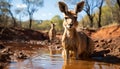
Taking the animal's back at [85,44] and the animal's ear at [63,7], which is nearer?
the animal's ear at [63,7]

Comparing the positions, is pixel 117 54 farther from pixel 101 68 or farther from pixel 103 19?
pixel 103 19

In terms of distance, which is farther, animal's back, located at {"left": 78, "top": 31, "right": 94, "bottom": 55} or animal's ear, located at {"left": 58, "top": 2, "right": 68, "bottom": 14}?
animal's back, located at {"left": 78, "top": 31, "right": 94, "bottom": 55}

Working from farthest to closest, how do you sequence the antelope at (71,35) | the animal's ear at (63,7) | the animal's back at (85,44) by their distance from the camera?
the animal's back at (85,44) < the animal's ear at (63,7) < the antelope at (71,35)

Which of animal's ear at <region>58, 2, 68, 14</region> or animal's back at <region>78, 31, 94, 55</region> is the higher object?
animal's ear at <region>58, 2, 68, 14</region>

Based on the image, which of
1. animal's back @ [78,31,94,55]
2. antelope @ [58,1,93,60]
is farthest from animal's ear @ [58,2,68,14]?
animal's back @ [78,31,94,55]

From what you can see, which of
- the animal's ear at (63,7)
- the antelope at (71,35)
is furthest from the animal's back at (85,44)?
the animal's ear at (63,7)

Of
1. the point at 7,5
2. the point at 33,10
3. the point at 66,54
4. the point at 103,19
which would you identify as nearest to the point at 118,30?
the point at 66,54

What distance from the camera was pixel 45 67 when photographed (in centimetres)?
802

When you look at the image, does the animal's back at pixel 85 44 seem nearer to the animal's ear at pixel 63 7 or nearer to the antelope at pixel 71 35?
the antelope at pixel 71 35

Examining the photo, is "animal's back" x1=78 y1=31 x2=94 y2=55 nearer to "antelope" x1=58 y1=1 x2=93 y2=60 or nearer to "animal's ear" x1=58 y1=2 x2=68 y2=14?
"antelope" x1=58 y1=1 x2=93 y2=60

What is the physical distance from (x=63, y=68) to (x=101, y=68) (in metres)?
1.17

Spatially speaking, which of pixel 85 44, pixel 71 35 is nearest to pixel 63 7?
pixel 71 35

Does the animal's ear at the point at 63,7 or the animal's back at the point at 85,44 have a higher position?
the animal's ear at the point at 63,7

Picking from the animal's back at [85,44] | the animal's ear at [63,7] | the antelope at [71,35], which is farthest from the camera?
the animal's back at [85,44]
